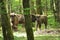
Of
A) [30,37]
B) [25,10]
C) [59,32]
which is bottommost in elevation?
[59,32]

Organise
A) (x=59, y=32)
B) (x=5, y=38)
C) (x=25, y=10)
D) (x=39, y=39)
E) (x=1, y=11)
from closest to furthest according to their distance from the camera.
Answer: (x=1, y=11) < (x=25, y=10) < (x=5, y=38) < (x=39, y=39) < (x=59, y=32)

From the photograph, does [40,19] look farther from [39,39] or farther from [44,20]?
[39,39]

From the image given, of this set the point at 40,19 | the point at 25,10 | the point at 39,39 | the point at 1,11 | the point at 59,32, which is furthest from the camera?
the point at 40,19

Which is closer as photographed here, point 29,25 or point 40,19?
point 29,25

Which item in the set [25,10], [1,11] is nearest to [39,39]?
[25,10]

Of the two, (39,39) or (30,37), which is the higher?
(30,37)

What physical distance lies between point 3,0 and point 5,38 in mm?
1563

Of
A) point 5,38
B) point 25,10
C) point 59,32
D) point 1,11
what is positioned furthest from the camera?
point 59,32

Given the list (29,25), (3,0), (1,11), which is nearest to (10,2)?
(3,0)

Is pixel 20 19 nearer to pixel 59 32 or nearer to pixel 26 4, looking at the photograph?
pixel 59 32

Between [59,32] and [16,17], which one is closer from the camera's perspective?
[59,32]

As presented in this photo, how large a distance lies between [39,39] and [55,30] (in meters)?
3.25

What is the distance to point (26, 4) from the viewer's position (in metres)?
9.70

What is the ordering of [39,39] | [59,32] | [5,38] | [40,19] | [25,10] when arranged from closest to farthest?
[25,10], [5,38], [39,39], [59,32], [40,19]
